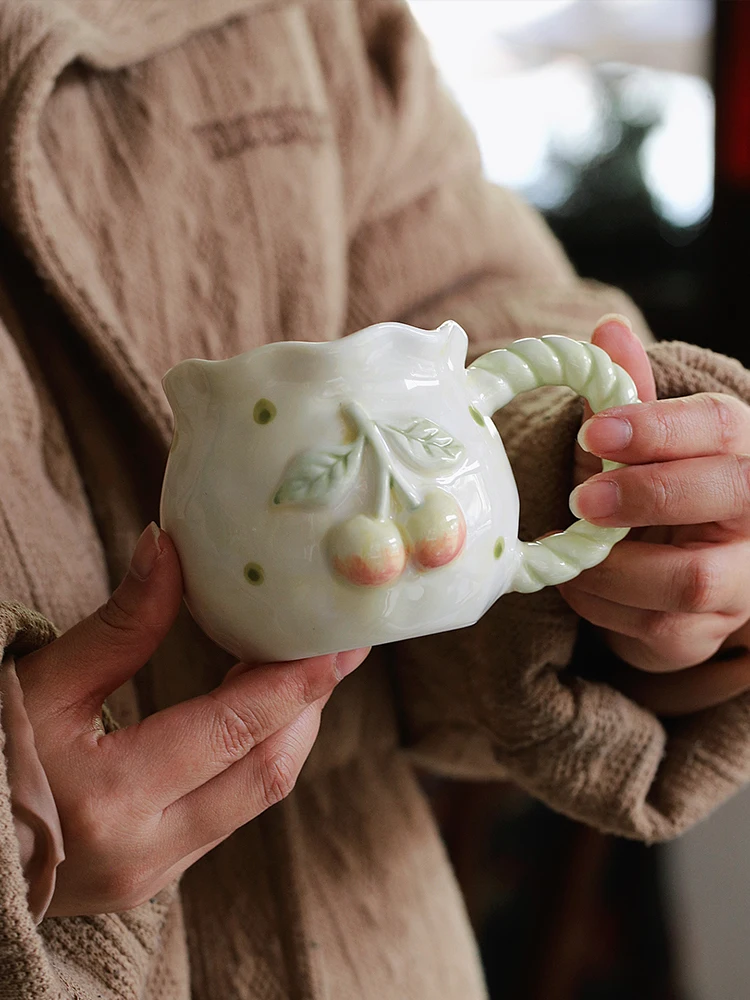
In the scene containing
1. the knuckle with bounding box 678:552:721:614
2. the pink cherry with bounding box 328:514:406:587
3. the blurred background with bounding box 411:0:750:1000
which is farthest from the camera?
the blurred background with bounding box 411:0:750:1000

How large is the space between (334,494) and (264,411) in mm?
41

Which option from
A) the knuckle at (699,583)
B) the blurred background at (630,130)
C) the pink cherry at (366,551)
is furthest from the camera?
the blurred background at (630,130)

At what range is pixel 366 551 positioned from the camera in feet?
1.10

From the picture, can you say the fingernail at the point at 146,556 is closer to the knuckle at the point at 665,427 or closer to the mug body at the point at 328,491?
the mug body at the point at 328,491

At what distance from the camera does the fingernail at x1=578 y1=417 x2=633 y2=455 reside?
1.32ft

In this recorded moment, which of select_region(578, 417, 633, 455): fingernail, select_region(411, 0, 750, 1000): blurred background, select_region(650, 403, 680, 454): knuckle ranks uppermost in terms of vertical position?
select_region(578, 417, 633, 455): fingernail

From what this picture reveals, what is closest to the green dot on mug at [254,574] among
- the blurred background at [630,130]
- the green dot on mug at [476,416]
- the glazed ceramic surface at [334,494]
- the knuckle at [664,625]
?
the glazed ceramic surface at [334,494]

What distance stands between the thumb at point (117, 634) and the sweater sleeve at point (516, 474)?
20cm

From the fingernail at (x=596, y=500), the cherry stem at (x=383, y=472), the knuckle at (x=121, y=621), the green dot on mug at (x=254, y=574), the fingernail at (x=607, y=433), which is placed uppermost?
the cherry stem at (x=383, y=472)

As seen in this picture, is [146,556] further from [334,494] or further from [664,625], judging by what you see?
[664,625]

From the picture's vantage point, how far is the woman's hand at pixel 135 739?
37cm

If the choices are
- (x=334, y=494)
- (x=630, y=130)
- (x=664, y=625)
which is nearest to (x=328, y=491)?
(x=334, y=494)

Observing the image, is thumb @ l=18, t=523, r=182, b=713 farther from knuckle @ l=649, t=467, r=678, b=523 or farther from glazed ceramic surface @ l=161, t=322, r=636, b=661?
knuckle @ l=649, t=467, r=678, b=523

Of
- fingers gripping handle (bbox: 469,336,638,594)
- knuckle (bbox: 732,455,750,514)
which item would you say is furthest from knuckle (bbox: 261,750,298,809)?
knuckle (bbox: 732,455,750,514)
